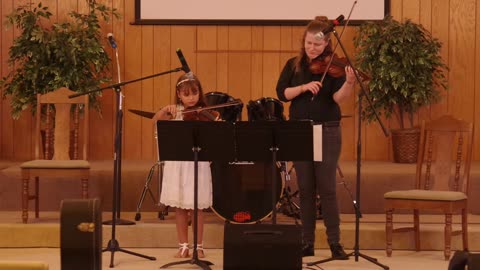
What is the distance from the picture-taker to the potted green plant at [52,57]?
317 inches

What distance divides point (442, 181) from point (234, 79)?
2752mm

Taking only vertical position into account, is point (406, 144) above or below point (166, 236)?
above

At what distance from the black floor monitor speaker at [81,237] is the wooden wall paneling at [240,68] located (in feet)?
18.9

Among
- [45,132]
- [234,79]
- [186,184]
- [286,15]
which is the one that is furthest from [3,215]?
[286,15]

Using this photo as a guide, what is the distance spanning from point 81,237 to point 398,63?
5613 mm

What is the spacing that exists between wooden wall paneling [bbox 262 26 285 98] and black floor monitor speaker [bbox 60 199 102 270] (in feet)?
19.0

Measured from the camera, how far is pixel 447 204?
6.16 metres

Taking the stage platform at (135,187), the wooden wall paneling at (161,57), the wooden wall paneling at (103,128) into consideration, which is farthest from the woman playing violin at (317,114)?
the wooden wall paneling at (103,128)

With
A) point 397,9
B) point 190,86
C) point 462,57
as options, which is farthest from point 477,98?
point 190,86

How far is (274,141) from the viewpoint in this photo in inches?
216

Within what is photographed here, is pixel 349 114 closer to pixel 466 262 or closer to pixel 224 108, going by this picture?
pixel 224 108

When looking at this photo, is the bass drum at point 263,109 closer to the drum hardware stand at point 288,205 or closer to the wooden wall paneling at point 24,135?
the drum hardware stand at point 288,205

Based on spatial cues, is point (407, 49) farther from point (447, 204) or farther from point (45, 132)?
point (45, 132)

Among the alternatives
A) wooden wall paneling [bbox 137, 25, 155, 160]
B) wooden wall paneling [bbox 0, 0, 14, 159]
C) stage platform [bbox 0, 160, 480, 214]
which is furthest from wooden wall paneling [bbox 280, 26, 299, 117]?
wooden wall paneling [bbox 0, 0, 14, 159]
